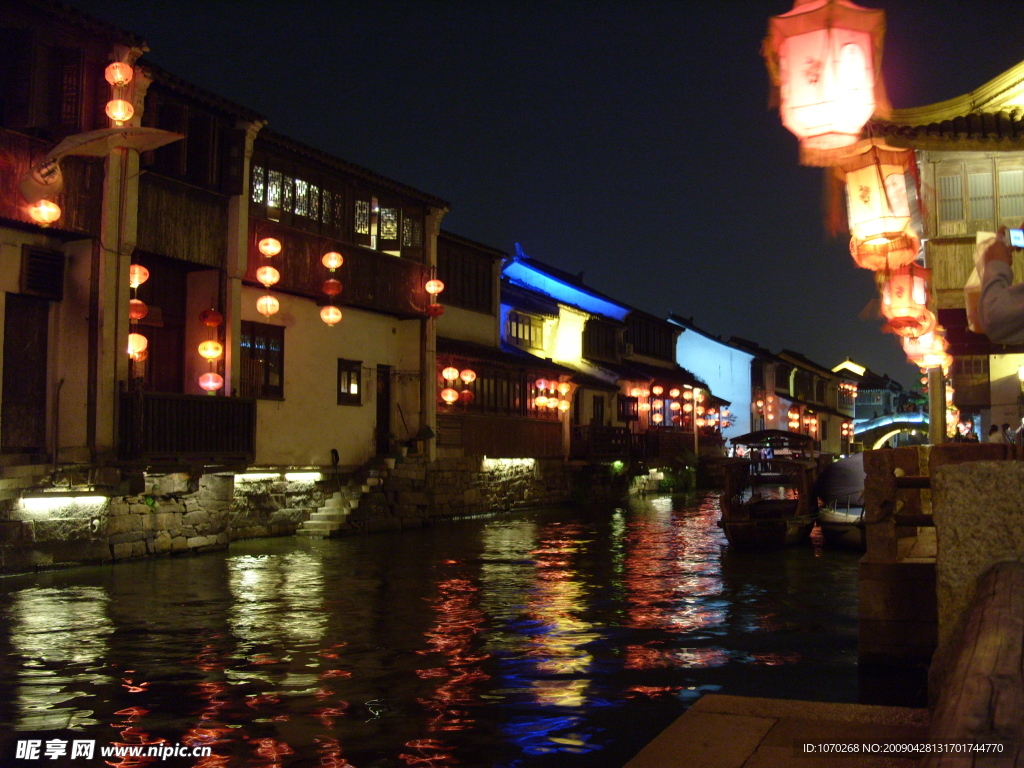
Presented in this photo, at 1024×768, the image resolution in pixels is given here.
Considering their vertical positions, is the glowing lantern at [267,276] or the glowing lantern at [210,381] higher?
the glowing lantern at [267,276]

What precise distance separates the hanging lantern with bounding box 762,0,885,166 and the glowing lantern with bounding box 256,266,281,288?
15.0 metres

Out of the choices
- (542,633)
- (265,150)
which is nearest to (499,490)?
(265,150)

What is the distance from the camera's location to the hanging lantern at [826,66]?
9.45m

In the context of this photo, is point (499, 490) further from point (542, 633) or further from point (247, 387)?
point (542, 633)

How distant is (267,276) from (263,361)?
8.96 ft

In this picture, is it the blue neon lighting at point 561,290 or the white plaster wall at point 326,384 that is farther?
the blue neon lighting at point 561,290

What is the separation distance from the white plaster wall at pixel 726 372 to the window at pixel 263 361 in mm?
42803

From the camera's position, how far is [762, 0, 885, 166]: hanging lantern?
31.0 ft

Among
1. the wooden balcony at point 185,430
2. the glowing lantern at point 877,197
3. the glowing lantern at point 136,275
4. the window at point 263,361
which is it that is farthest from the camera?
the window at point 263,361

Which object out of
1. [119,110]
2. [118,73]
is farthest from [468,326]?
[118,73]

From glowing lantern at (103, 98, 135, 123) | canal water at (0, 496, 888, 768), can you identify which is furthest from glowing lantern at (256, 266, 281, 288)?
canal water at (0, 496, 888, 768)

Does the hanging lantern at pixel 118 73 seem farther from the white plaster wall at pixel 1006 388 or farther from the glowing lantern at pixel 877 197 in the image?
the white plaster wall at pixel 1006 388

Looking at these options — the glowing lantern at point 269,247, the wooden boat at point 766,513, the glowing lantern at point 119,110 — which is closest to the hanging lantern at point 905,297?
the wooden boat at point 766,513

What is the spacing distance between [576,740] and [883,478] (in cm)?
398
